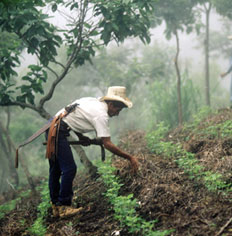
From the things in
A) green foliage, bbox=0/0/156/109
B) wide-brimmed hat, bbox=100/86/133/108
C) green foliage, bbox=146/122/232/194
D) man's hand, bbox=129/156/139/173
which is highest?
green foliage, bbox=0/0/156/109

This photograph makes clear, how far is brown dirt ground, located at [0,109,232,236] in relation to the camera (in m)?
3.04

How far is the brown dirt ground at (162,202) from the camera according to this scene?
9.96ft

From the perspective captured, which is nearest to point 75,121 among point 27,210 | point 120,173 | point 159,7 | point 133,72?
point 120,173

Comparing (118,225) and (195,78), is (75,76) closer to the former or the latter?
(195,78)

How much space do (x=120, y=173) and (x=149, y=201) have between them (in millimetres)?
897

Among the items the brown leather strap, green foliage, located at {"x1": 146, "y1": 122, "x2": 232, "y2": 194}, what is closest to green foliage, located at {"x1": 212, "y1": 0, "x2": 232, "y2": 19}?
green foliage, located at {"x1": 146, "y1": 122, "x2": 232, "y2": 194}

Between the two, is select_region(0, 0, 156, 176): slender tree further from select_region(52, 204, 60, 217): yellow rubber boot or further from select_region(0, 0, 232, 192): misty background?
select_region(52, 204, 60, 217): yellow rubber boot

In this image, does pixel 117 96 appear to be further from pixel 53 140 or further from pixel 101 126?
pixel 53 140

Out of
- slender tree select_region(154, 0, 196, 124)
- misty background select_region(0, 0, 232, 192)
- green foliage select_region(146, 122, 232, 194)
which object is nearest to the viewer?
green foliage select_region(146, 122, 232, 194)

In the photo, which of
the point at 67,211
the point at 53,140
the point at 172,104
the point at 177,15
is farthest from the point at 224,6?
the point at 67,211

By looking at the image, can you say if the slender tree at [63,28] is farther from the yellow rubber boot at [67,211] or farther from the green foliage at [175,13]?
the green foliage at [175,13]

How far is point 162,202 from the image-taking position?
3488mm

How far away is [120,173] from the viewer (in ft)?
14.4

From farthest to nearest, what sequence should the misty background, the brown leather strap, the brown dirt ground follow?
the misty background → the brown leather strap → the brown dirt ground
